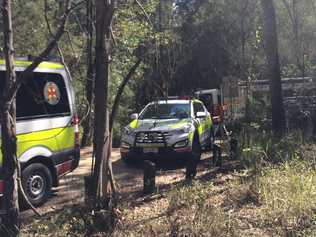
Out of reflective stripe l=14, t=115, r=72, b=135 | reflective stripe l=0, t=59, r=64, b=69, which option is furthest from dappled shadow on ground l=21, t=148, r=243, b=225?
reflective stripe l=0, t=59, r=64, b=69

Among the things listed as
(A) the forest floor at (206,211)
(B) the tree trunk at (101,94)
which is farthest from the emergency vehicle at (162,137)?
(B) the tree trunk at (101,94)

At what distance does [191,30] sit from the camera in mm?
28922

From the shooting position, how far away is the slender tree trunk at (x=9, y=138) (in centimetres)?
480

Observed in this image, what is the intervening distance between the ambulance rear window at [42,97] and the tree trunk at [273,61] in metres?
7.60

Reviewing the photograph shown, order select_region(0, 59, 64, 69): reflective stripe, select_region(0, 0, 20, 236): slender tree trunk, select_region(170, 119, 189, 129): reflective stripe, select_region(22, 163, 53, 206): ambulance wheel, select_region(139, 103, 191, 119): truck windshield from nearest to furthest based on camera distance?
1. select_region(0, 0, 20, 236): slender tree trunk
2. select_region(0, 59, 64, 69): reflective stripe
3. select_region(22, 163, 53, 206): ambulance wheel
4. select_region(170, 119, 189, 129): reflective stripe
5. select_region(139, 103, 191, 119): truck windshield

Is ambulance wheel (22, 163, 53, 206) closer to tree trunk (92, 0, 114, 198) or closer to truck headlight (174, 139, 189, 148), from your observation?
tree trunk (92, 0, 114, 198)

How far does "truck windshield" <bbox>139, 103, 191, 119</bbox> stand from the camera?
12.2m

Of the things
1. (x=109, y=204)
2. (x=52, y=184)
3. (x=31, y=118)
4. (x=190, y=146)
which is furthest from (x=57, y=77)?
(x=190, y=146)

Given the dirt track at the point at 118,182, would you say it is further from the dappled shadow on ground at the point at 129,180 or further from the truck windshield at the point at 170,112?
the truck windshield at the point at 170,112

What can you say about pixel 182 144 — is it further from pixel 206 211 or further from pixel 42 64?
pixel 206 211

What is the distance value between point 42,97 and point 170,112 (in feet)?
16.2

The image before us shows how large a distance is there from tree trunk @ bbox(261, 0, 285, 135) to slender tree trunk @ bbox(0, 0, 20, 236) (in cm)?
1022

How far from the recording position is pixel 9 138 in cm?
483

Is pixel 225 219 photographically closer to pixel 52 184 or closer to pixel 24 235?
pixel 24 235
